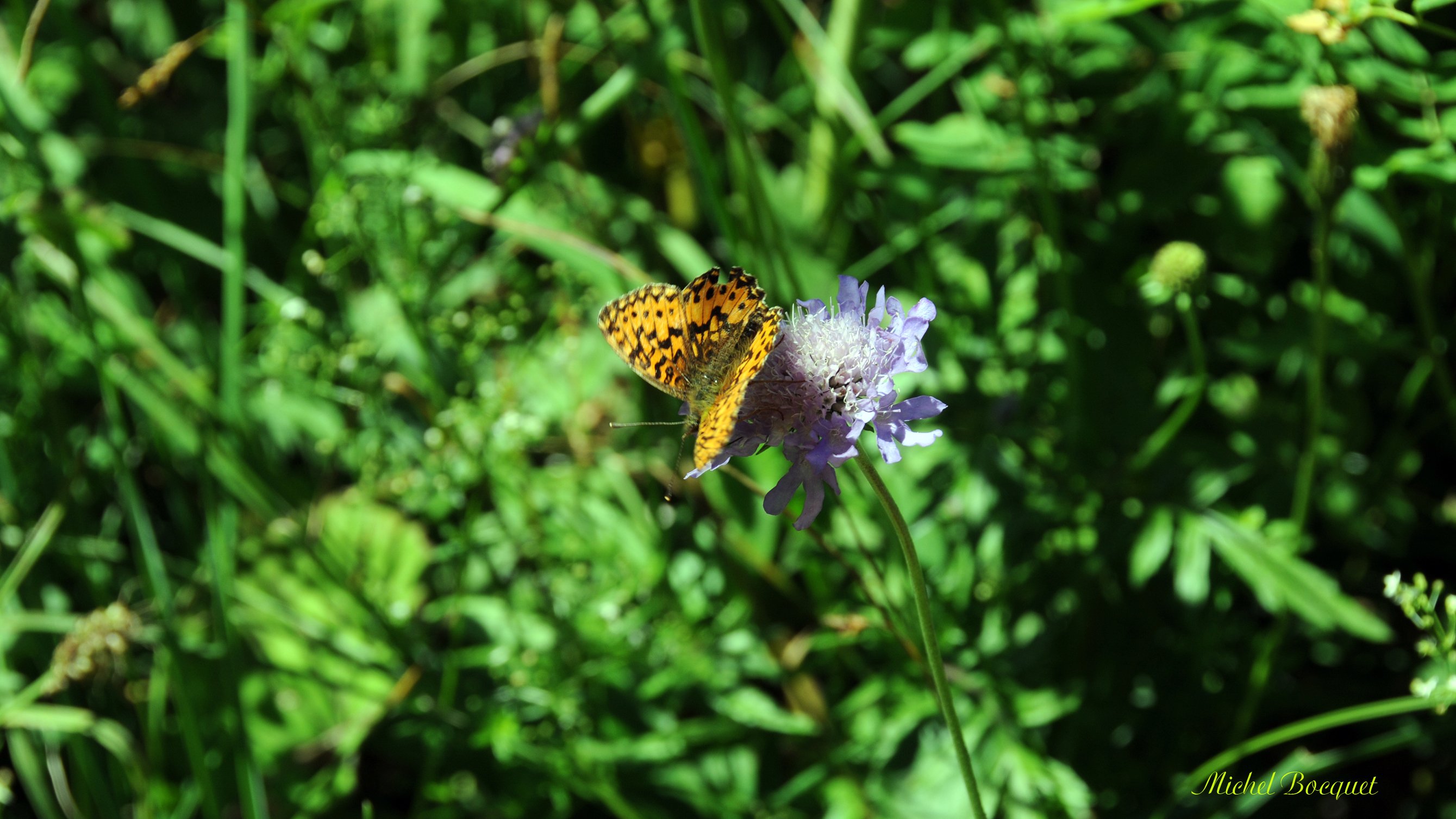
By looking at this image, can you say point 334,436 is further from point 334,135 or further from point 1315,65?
point 1315,65

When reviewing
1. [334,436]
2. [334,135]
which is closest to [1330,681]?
[334,436]

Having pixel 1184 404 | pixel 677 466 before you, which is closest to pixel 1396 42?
pixel 1184 404

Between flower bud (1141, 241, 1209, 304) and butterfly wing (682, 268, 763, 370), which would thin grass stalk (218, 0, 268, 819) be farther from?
flower bud (1141, 241, 1209, 304)

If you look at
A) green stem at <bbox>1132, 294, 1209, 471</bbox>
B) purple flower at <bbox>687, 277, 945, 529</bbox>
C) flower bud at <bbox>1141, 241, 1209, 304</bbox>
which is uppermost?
purple flower at <bbox>687, 277, 945, 529</bbox>

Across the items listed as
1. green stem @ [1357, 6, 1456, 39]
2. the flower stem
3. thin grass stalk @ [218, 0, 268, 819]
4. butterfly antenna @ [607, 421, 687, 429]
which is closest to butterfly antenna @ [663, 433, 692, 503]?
butterfly antenna @ [607, 421, 687, 429]

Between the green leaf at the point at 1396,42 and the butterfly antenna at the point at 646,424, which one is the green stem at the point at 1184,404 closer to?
the green leaf at the point at 1396,42
